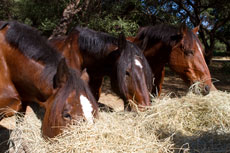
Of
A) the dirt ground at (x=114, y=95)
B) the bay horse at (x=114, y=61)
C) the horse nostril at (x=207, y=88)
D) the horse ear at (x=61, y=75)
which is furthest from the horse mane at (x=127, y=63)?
the dirt ground at (x=114, y=95)

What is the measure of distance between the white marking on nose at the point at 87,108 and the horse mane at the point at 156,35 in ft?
6.94

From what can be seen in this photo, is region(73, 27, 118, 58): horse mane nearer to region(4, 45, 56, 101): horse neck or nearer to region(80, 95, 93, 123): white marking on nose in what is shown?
region(4, 45, 56, 101): horse neck

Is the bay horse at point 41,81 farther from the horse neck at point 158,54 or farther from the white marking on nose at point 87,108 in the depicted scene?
the horse neck at point 158,54

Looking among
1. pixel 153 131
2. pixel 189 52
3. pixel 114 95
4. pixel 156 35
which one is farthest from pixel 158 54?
pixel 114 95

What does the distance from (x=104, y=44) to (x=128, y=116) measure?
117cm

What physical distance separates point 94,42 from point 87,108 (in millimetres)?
1474

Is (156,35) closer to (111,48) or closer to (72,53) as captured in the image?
(111,48)

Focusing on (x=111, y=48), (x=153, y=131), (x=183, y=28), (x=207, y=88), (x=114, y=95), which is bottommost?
(x=114, y=95)

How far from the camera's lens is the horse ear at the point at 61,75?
69.9 inches

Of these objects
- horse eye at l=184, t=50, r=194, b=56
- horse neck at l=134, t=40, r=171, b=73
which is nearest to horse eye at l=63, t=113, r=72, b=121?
horse neck at l=134, t=40, r=171, b=73

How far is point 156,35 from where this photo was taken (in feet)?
11.4

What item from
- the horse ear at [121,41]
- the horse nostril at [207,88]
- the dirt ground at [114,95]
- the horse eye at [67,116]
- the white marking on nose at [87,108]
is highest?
the horse ear at [121,41]

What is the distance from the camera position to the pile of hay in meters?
1.55

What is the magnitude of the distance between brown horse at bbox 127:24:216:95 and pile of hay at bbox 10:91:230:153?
49cm
